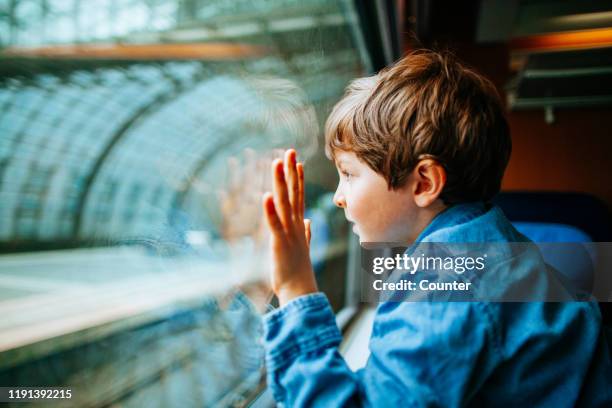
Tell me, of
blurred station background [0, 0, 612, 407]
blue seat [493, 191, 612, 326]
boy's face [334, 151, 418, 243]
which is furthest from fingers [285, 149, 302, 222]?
blue seat [493, 191, 612, 326]

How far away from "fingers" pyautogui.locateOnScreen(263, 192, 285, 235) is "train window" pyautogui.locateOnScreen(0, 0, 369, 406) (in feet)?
0.77

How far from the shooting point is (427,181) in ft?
1.71

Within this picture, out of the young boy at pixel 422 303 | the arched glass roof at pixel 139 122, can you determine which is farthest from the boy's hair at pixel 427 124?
the arched glass roof at pixel 139 122

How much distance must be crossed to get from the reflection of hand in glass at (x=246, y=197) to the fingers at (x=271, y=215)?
0.92 feet

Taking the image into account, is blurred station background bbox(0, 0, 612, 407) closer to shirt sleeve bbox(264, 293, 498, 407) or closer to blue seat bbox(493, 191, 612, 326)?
blue seat bbox(493, 191, 612, 326)

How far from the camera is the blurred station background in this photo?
0.65 meters

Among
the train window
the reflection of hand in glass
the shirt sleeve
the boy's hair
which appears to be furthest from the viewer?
the reflection of hand in glass

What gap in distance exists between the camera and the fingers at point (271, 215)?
16.4 inches

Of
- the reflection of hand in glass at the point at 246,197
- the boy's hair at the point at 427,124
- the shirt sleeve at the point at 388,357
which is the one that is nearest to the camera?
the shirt sleeve at the point at 388,357

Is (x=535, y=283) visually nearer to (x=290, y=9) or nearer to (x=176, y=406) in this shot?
(x=176, y=406)

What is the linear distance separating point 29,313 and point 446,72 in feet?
3.08

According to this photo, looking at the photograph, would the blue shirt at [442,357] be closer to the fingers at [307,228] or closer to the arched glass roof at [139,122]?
the fingers at [307,228]

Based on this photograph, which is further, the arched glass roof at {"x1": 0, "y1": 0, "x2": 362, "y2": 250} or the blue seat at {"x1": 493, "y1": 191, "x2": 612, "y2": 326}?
the blue seat at {"x1": 493, "y1": 191, "x2": 612, "y2": 326}

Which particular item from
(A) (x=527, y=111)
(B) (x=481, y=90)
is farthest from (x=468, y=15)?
(B) (x=481, y=90)
